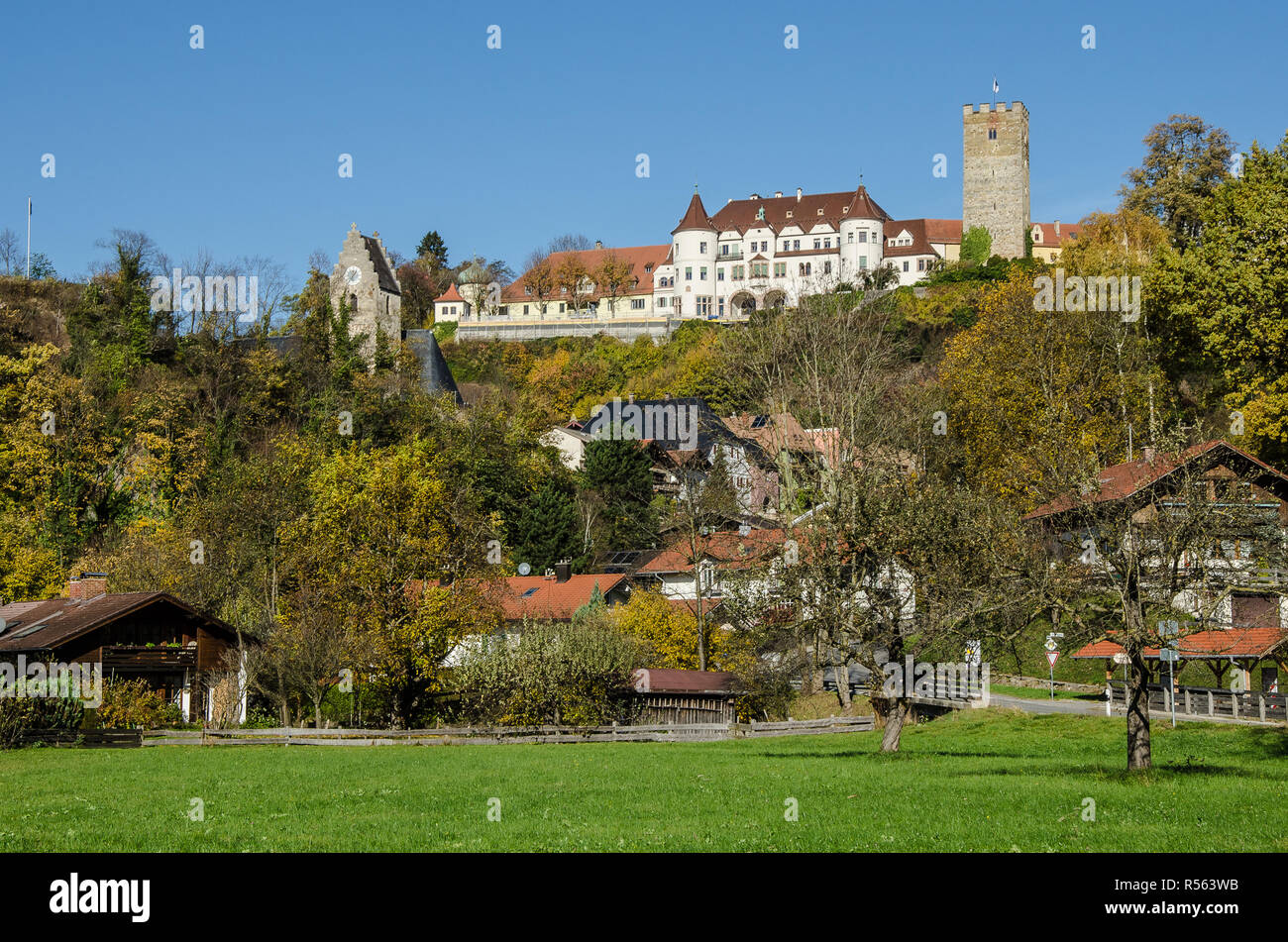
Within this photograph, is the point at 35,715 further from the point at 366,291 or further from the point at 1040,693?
the point at 366,291

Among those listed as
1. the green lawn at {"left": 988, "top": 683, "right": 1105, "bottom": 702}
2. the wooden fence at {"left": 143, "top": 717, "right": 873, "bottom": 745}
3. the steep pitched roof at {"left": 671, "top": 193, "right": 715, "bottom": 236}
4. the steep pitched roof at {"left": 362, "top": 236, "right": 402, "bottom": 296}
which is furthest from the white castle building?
the wooden fence at {"left": 143, "top": 717, "right": 873, "bottom": 745}

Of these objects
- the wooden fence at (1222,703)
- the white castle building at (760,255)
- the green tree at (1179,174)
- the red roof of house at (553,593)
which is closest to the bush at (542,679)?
the red roof of house at (553,593)

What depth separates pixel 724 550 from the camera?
5631 centimetres

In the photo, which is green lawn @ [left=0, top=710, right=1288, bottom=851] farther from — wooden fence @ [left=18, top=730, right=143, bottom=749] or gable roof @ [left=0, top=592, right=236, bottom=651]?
gable roof @ [left=0, top=592, right=236, bottom=651]

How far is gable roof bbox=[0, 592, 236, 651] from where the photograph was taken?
40.4 m

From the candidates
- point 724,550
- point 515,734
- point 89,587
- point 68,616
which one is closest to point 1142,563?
point 515,734

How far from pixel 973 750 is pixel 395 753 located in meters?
15.1

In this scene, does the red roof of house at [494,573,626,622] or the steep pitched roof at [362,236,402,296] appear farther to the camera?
the steep pitched roof at [362,236,402,296]

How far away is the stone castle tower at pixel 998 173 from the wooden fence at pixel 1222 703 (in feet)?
299

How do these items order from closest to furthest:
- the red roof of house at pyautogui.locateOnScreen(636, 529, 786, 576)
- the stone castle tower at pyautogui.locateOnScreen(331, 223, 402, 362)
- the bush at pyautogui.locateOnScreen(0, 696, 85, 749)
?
the bush at pyautogui.locateOnScreen(0, 696, 85, 749) < the red roof of house at pyautogui.locateOnScreen(636, 529, 786, 576) < the stone castle tower at pyautogui.locateOnScreen(331, 223, 402, 362)

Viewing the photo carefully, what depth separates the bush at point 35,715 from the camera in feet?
113

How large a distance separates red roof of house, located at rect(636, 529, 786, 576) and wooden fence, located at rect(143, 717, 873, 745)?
5.46 metres

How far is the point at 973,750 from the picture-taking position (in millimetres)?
29641

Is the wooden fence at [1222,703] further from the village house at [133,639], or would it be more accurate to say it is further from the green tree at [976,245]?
the green tree at [976,245]
